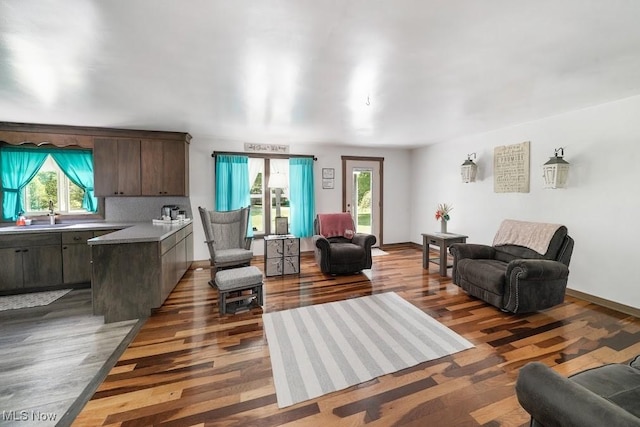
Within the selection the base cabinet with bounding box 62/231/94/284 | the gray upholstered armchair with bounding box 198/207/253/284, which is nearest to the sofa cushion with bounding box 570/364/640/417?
the gray upholstered armchair with bounding box 198/207/253/284

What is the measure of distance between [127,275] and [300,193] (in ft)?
10.6

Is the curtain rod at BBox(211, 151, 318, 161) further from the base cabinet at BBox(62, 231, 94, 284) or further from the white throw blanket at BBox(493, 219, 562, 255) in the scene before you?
the white throw blanket at BBox(493, 219, 562, 255)

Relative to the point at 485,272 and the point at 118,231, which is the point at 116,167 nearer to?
the point at 118,231

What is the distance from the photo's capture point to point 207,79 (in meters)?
2.38

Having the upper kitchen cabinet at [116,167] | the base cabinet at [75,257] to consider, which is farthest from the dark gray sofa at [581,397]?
the upper kitchen cabinet at [116,167]

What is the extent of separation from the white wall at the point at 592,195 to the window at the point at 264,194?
12.7 feet

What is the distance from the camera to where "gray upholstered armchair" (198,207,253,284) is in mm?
3641

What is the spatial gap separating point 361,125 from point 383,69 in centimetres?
179

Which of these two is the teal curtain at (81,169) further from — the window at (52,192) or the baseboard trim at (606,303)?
the baseboard trim at (606,303)

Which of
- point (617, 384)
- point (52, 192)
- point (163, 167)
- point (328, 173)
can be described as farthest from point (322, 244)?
point (52, 192)

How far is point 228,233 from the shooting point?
13.1 feet

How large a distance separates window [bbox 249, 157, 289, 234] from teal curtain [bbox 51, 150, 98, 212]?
8.46 feet

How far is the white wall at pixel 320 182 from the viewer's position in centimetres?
482

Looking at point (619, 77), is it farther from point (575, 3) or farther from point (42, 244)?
point (42, 244)
